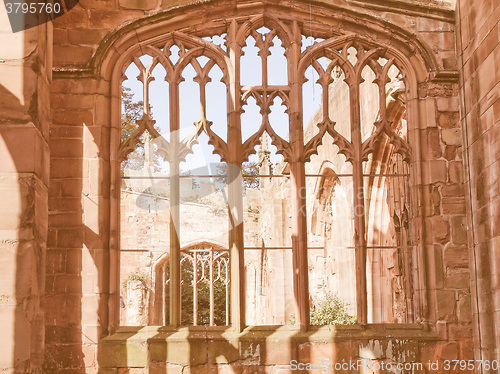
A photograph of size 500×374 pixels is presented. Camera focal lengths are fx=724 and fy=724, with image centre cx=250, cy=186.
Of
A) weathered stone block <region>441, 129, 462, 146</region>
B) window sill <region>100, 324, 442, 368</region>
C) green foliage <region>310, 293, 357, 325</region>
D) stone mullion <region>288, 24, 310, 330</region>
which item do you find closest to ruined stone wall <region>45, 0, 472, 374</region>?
weathered stone block <region>441, 129, 462, 146</region>

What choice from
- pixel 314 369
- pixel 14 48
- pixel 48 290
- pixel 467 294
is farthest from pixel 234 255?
pixel 14 48

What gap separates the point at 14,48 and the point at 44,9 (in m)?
0.60

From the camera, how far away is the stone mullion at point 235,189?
648 cm

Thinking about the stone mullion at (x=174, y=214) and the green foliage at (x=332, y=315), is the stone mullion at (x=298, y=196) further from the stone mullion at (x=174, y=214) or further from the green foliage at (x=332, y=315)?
the green foliage at (x=332, y=315)

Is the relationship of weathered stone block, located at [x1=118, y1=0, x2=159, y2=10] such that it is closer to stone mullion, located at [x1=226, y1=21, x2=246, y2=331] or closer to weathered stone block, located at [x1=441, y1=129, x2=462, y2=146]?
stone mullion, located at [x1=226, y1=21, x2=246, y2=331]

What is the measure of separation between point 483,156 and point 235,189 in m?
2.20

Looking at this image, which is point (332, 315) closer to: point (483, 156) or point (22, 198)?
point (483, 156)

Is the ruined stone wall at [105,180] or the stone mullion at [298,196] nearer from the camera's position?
the ruined stone wall at [105,180]

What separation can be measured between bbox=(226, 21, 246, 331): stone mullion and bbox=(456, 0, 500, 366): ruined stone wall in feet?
6.76

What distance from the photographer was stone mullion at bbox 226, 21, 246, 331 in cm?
648

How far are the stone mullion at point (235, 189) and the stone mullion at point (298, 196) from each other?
0.48m

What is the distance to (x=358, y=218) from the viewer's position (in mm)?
6633

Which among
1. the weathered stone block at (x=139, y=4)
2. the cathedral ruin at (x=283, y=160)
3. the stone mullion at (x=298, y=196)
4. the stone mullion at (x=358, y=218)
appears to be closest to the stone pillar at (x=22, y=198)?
the cathedral ruin at (x=283, y=160)

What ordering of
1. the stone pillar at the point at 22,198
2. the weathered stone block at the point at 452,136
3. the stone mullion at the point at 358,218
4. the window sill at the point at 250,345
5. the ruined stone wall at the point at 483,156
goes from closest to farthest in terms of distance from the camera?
1. the stone pillar at the point at 22,198
2. the ruined stone wall at the point at 483,156
3. the window sill at the point at 250,345
4. the stone mullion at the point at 358,218
5. the weathered stone block at the point at 452,136
